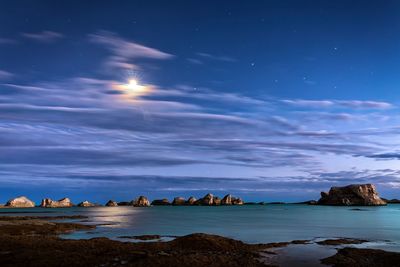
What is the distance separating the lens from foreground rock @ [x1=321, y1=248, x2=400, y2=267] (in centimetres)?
3216

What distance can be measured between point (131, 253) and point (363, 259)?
1878 cm

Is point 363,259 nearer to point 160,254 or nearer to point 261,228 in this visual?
point 160,254

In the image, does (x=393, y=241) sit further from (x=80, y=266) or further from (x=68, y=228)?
(x=68, y=228)

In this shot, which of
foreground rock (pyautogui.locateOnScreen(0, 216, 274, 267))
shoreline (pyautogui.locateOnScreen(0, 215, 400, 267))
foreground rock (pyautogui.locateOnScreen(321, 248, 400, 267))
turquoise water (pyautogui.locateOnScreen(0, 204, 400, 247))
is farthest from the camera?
turquoise water (pyautogui.locateOnScreen(0, 204, 400, 247))

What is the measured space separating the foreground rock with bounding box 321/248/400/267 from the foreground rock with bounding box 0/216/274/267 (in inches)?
245

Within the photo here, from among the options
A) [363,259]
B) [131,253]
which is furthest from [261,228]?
[131,253]

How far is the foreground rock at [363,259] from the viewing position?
105 ft

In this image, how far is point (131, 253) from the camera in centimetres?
3406

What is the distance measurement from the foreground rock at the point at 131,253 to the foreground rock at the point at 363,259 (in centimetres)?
622

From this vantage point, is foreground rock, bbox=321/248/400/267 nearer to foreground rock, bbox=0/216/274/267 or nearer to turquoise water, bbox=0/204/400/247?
foreground rock, bbox=0/216/274/267

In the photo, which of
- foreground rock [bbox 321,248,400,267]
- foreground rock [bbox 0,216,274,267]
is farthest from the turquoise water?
foreground rock [bbox 0,216,274,267]

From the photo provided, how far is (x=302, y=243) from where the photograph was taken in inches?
1905

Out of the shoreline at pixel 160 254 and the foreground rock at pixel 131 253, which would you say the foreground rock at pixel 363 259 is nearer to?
the shoreline at pixel 160 254

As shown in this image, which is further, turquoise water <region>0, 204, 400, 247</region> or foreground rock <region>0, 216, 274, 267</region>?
turquoise water <region>0, 204, 400, 247</region>
